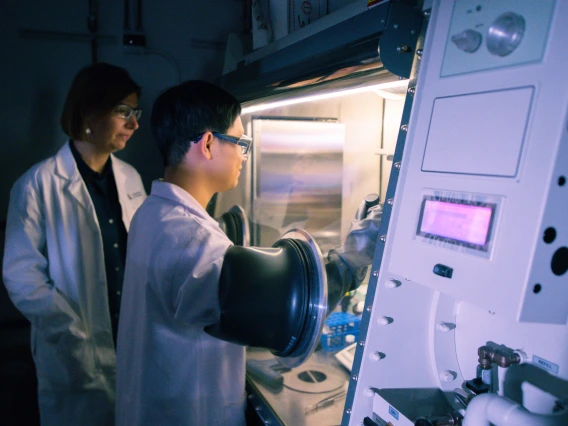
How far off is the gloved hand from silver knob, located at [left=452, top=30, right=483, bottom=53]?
1.77 ft

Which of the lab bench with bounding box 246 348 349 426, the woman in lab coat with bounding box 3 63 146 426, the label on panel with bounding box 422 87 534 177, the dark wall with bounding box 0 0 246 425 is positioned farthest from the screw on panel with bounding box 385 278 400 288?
Answer: the dark wall with bounding box 0 0 246 425

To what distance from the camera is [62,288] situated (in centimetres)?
204

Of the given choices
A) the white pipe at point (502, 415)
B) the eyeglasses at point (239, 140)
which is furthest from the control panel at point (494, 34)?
the eyeglasses at point (239, 140)

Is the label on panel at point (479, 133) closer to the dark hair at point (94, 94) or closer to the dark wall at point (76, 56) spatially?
the dark hair at point (94, 94)

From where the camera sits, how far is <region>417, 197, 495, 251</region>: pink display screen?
2.22 feet

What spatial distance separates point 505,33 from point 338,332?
145 cm

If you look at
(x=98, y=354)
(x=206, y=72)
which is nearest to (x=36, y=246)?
(x=98, y=354)

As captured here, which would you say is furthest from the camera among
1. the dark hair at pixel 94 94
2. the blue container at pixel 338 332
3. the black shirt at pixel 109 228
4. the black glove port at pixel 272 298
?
the black shirt at pixel 109 228

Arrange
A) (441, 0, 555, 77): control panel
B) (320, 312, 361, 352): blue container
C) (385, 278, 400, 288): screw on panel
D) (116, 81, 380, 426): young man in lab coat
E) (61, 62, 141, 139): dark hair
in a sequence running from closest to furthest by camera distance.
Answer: (441, 0, 555, 77): control panel → (385, 278, 400, 288): screw on panel → (116, 81, 380, 426): young man in lab coat → (320, 312, 361, 352): blue container → (61, 62, 141, 139): dark hair

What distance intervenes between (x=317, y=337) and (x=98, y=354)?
1441 mm

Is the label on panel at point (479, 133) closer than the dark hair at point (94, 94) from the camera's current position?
Yes

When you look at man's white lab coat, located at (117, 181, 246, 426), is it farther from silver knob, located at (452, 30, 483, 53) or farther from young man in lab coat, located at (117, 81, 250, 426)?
silver knob, located at (452, 30, 483, 53)

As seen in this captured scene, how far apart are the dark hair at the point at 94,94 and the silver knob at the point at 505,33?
5.85ft

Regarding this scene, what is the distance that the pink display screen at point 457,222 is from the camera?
68 cm
